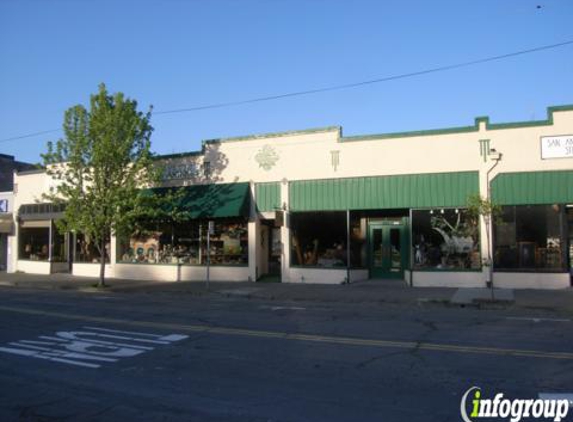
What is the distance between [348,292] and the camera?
19.1m

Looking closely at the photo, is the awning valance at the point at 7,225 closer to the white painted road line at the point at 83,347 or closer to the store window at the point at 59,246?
the store window at the point at 59,246

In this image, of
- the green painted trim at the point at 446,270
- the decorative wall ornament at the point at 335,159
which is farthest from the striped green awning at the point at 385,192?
the green painted trim at the point at 446,270

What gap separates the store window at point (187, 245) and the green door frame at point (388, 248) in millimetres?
5370

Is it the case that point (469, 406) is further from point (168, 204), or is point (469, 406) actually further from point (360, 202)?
point (168, 204)

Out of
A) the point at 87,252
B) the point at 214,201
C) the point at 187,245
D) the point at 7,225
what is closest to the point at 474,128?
the point at 214,201

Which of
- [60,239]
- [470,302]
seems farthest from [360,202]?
[60,239]

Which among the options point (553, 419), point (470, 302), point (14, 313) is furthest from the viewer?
point (470, 302)

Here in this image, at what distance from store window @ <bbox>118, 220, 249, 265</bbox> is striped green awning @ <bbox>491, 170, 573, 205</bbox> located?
10.4m

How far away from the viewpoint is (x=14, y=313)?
48.0ft

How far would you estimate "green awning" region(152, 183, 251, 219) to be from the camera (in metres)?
23.1

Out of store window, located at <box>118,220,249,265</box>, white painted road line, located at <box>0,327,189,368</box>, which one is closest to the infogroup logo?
white painted road line, located at <box>0,327,189,368</box>

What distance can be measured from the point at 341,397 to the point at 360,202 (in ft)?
50.8

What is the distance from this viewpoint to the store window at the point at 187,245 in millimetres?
23969

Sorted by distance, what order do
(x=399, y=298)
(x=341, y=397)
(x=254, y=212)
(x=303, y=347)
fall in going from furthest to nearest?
1. (x=254, y=212)
2. (x=399, y=298)
3. (x=303, y=347)
4. (x=341, y=397)
